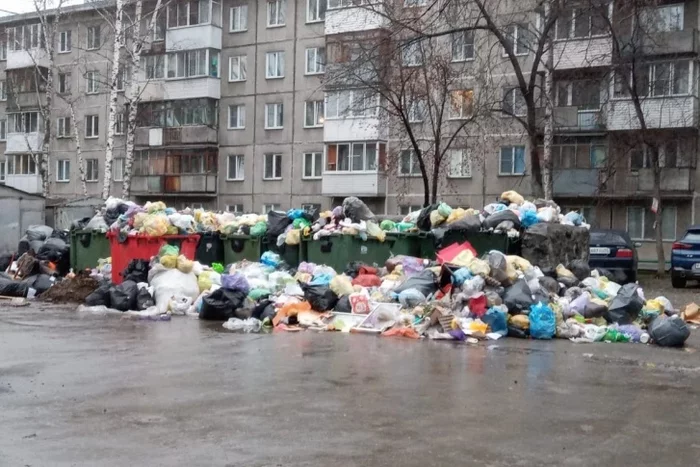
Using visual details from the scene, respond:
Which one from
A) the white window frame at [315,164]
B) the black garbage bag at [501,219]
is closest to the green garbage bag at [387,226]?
the black garbage bag at [501,219]

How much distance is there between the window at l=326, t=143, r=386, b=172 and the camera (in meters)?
34.1

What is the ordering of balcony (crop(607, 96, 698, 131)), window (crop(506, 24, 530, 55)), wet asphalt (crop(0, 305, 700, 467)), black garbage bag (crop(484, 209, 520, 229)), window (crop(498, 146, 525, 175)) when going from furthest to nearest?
window (crop(498, 146, 525, 175))
balcony (crop(607, 96, 698, 131))
window (crop(506, 24, 530, 55))
black garbage bag (crop(484, 209, 520, 229))
wet asphalt (crop(0, 305, 700, 467))

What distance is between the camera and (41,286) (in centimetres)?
1445

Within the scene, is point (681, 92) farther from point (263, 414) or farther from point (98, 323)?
point (263, 414)

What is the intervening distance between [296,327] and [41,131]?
37.8 metres

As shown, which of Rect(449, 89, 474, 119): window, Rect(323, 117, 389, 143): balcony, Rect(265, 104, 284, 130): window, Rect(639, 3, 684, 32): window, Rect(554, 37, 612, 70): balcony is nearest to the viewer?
Rect(554, 37, 612, 70): balcony

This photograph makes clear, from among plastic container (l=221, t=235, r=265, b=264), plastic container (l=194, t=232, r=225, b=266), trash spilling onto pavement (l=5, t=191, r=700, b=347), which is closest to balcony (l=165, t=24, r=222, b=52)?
trash spilling onto pavement (l=5, t=191, r=700, b=347)

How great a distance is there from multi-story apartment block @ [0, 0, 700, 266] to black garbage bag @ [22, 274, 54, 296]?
12387mm

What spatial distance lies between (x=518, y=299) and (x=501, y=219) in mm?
2885

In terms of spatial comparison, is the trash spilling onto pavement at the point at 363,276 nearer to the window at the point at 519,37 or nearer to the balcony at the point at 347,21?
the window at the point at 519,37

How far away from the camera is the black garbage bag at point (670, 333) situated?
971cm

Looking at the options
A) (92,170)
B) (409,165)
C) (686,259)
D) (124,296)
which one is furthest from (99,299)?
(92,170)

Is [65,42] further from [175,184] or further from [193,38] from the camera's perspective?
[175,184]

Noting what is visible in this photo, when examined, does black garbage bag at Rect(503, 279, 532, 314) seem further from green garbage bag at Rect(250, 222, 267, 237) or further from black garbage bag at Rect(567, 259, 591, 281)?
green garbage bag at Rect(250, 222, 267, 237)
